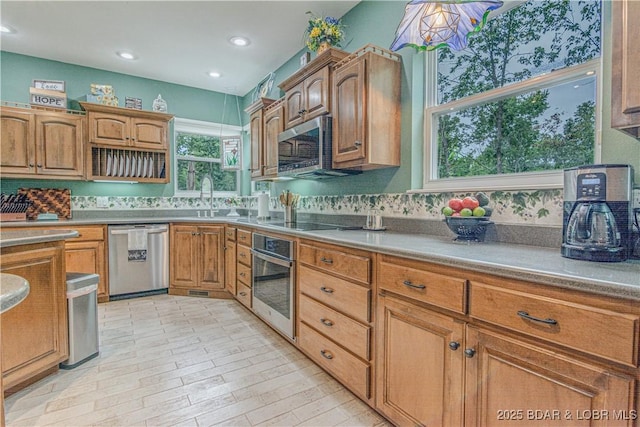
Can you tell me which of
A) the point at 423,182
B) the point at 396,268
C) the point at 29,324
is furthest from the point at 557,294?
the point at 29,324

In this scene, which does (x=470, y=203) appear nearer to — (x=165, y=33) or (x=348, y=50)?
(x=348, y=50)

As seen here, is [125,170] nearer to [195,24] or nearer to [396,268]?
[195,24]

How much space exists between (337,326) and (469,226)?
94cm

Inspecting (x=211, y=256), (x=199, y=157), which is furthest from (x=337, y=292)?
(x=199, y=157)

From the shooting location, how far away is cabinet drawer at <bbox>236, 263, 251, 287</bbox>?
A: 3125 millimetres

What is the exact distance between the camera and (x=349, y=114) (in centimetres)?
233

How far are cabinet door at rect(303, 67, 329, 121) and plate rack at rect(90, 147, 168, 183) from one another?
2542mm

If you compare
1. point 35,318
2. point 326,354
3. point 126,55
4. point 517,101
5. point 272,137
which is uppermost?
point 126,55

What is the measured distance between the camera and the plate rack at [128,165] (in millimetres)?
3908

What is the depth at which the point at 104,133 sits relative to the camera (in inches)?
151

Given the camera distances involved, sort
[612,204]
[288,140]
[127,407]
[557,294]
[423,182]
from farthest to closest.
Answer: [288,140]
[423,182]
[127,407]
[612,204]
[557,294]

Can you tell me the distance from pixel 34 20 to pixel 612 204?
4633 millimetres

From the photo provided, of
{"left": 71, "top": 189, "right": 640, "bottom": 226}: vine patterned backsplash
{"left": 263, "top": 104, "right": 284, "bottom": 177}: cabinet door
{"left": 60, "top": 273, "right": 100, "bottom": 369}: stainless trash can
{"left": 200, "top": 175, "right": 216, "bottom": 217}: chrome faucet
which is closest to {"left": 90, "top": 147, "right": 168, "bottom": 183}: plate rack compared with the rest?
{"left": 71, "top": 189, "right": 640, "bottom": 226}: vine patterned backsplash

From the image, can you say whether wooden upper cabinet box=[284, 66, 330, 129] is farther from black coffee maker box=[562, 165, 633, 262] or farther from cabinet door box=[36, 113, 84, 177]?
cabinet door box=[36, 113, 84, 177]
